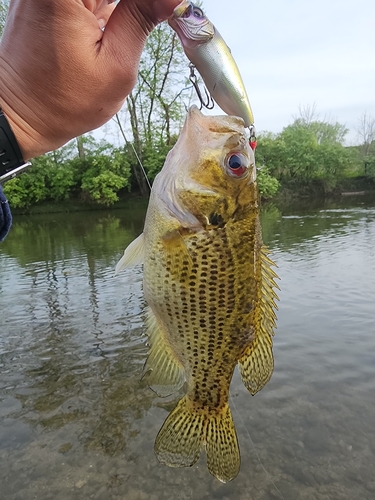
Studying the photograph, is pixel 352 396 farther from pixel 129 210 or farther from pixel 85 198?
pixel 85 198

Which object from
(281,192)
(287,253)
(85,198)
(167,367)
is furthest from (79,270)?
(281,192)

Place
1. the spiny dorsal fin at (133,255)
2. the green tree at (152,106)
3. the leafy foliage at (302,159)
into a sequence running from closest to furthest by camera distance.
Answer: the spiny dorsal fin at (133,255), the green tree at (152,106), the leafy foliage at (302,159)

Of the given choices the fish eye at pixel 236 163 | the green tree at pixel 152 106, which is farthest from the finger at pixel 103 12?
the green tree at pixel 152 106

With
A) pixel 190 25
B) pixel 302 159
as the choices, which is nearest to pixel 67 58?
pixel 190 25

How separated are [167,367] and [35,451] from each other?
4.35 metres

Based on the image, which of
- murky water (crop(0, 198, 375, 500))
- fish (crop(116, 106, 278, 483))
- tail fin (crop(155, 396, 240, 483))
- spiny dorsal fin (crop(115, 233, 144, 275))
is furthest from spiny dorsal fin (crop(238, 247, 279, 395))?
murky water (crop(0, 198, 375, 500))

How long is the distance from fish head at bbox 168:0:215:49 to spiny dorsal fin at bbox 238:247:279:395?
1.20 m

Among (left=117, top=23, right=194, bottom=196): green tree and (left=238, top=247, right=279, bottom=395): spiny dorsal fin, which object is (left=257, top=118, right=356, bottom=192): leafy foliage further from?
(left=238, top=247, right=279, bottom=395): spiny dorsal fin

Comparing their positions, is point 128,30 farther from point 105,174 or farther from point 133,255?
point 105,174

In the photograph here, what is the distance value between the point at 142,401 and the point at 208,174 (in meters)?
5.59

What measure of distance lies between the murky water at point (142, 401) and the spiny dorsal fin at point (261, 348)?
3.27 meters

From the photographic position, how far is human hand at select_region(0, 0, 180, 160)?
5.93ft

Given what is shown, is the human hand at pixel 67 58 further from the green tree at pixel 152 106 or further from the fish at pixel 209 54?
the green tree at pixel 152 106

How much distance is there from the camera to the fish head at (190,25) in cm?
197
